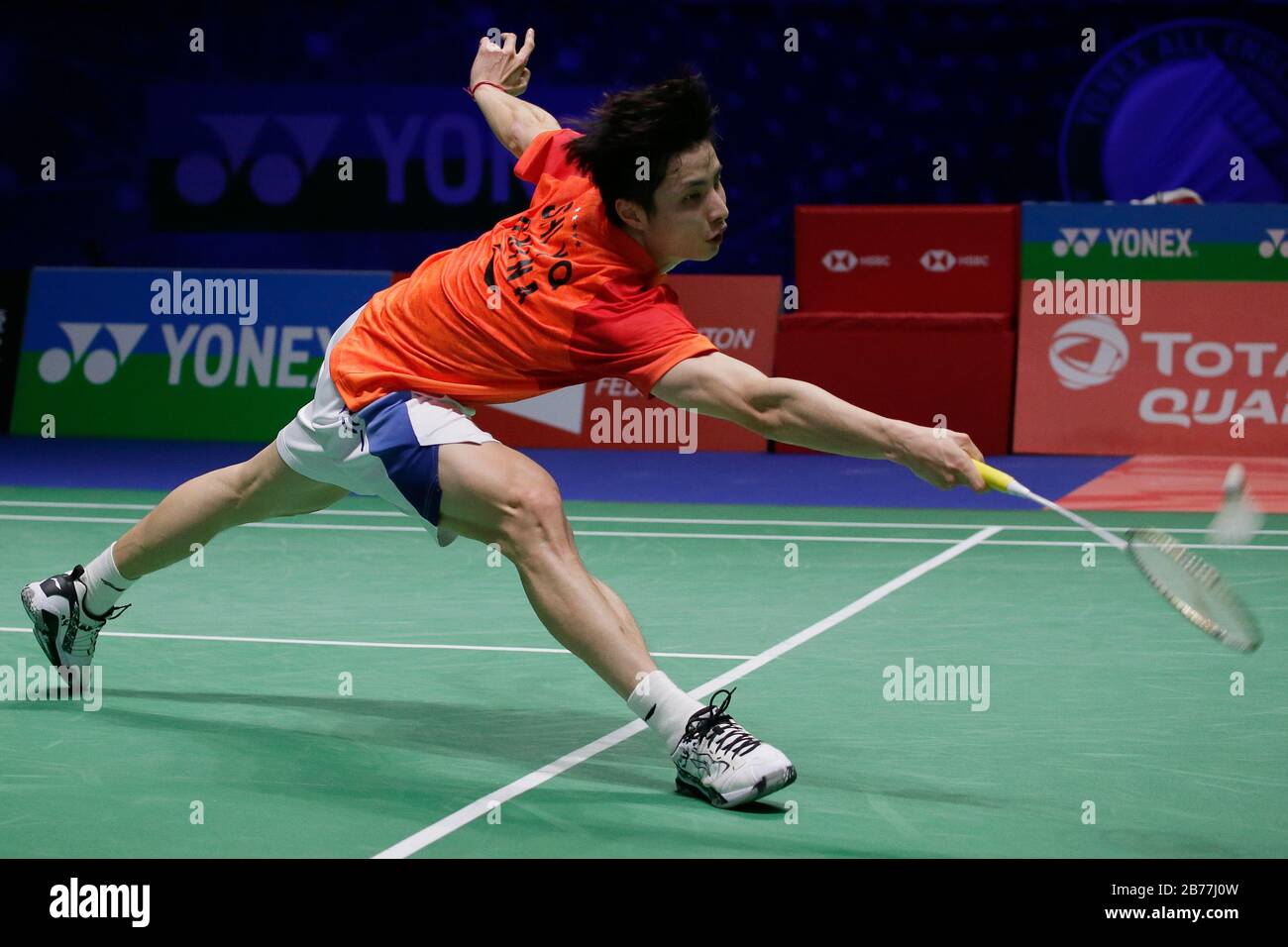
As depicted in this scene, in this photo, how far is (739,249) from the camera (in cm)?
1365

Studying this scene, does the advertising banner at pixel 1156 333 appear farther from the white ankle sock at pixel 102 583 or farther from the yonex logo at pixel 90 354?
the white ankle sock at pixel 102 583

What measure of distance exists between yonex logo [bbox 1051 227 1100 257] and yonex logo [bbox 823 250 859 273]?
1288 mm

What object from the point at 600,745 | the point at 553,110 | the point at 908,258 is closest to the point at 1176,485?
the point at 908,258

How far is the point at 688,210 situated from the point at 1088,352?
722 cm

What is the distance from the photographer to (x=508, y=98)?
4.95m

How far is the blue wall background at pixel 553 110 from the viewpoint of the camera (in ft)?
42.1

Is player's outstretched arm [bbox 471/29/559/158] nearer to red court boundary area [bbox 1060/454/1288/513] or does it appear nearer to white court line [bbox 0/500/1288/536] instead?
white court line [bbox 0/500/1288/536]

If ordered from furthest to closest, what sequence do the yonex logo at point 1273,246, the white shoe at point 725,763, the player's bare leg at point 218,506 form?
the yonex logo at point 1273,246 → the player's bare leg at point 218,506 → the white shoe at point 725,763

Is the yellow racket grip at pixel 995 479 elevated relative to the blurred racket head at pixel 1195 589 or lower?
elevated

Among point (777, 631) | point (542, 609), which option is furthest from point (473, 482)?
point (777, 631)

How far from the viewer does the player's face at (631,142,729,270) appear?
13.4ft

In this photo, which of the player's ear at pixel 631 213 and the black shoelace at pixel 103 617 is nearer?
the player's ear at pixel 631 213

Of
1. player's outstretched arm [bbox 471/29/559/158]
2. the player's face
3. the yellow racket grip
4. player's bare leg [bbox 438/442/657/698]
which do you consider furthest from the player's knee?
player's outstretched arm [bbox 471/29/559/158]

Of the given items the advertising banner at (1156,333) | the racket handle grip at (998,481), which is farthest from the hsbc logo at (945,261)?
the racket handle grip at (998,481)
